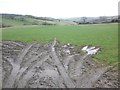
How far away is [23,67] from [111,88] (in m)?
7.75

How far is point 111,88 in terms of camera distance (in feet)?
45.2

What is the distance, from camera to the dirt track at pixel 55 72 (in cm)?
1453

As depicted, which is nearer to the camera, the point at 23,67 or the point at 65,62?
the point at 23,67

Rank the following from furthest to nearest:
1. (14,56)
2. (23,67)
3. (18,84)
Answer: (14,56) < (23,67) < (18,84)

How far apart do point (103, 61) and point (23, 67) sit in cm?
647

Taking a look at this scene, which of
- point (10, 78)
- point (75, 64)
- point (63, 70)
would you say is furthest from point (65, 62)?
point (10, 78)

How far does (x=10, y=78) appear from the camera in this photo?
1594cm

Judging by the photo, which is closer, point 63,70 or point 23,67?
point 63,70

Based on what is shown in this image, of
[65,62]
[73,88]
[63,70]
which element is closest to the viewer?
[73,88]

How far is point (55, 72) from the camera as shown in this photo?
1742cm

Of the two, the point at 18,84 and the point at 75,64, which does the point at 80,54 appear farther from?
the point at 18,84

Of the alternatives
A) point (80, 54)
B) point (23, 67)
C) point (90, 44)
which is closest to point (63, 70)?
point (23, 67)

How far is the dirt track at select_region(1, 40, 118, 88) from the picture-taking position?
14.5m

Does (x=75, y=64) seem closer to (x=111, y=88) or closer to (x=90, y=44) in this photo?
(x=111, y=88)
